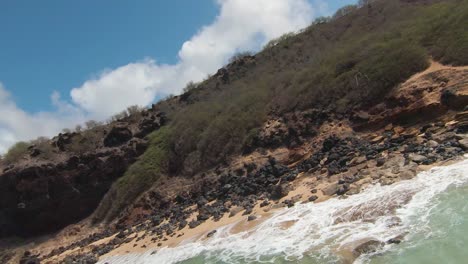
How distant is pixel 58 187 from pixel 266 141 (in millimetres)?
22578

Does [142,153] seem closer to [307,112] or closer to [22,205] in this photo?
[22,205]

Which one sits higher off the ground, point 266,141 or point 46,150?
point 46,150

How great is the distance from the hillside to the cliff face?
111 millimetres

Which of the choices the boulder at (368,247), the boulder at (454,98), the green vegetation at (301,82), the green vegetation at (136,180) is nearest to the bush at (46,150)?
the green vegetation at (301,82)

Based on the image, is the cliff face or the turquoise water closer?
the turquoise water

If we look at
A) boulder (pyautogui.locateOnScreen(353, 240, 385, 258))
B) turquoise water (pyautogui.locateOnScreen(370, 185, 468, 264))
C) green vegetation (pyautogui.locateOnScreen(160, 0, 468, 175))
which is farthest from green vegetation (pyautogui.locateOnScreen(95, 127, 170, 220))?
turquoise water (pyautogui.locateOnScreen(370, 185, 468, 264))

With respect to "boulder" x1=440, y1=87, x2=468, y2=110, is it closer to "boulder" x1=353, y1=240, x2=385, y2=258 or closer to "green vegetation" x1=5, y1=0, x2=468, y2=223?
"green vegetation" x1=5, y1=0, x2=468, y2=223

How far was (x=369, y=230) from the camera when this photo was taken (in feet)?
41.1

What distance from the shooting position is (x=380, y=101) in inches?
924

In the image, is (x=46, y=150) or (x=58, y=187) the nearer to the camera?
(x=58, y=187)

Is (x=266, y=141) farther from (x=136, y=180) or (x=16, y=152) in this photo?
(x=16, y=152)

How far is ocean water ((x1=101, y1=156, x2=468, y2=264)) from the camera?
422 inches

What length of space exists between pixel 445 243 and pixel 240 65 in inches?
1606

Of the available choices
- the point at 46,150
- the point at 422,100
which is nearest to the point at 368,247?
the point at 422,100
